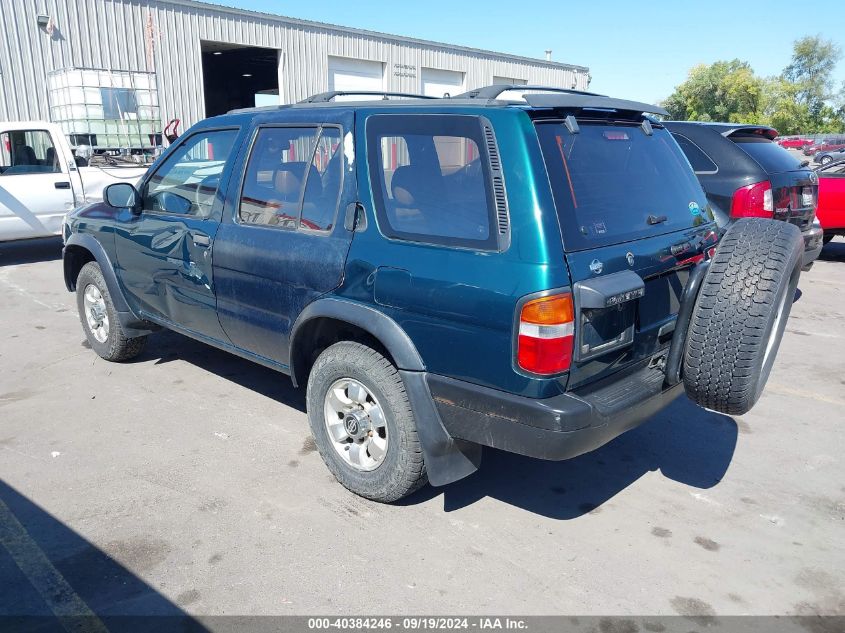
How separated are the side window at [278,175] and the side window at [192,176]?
286 millimetres

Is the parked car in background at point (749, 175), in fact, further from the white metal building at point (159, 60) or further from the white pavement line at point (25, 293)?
the white metal building at point (159, 60)

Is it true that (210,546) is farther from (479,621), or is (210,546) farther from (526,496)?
(526,496)

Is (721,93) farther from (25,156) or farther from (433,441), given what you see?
(433,441)

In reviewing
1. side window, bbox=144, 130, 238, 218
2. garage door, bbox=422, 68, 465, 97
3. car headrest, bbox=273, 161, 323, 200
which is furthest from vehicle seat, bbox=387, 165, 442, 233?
garage door, bbox=422, 68, 465, 97

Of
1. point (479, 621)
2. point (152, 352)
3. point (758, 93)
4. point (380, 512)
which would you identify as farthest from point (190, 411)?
point (758, 93)

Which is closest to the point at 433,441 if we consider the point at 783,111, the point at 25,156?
the point at 25,156

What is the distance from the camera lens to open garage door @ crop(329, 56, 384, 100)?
1930 centimetres

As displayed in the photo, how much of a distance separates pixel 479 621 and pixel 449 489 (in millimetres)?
1073

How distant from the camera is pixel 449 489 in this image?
145 inches

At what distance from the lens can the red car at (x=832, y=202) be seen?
9.68 meters

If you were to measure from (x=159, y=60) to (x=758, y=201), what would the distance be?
45.3 ft

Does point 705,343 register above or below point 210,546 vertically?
above

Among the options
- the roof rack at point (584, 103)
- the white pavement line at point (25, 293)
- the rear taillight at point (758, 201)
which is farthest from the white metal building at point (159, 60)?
the roof rack at point (584, 103)

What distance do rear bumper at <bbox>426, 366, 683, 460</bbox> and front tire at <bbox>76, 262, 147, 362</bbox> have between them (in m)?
3.33
